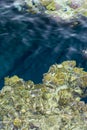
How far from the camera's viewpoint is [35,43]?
854 centimetres

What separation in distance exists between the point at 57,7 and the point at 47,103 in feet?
20.3

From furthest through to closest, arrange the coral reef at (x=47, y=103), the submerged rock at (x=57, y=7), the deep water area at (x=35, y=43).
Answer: the submerged rock at (x=57, y=7) < the deep water area at (x=35, y=43) < the coral reef at (x=47, y=103)

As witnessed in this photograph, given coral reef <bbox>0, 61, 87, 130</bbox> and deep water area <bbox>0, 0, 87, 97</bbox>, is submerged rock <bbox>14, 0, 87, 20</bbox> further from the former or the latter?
coral reef <bbox>0, 61, 87, 130</bbox>

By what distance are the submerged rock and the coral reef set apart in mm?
5060

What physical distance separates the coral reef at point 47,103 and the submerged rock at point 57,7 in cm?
506

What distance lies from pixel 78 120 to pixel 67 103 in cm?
35

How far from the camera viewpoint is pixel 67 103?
15.5 ft

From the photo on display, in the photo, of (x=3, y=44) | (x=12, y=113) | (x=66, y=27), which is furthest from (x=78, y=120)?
(x=66, y=27)

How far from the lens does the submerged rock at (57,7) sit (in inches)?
391

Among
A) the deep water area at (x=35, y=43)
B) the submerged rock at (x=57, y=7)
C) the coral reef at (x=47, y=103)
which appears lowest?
the coral reef at (x=47, y=103)

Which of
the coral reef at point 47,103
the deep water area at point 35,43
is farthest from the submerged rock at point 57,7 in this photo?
the coral reef at point 47,103

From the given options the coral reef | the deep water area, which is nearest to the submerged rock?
the deep water area

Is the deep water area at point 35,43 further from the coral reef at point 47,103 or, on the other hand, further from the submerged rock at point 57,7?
the coral reef at point 47,103

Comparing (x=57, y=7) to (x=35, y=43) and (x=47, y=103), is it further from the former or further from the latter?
(x=47, y=103)
